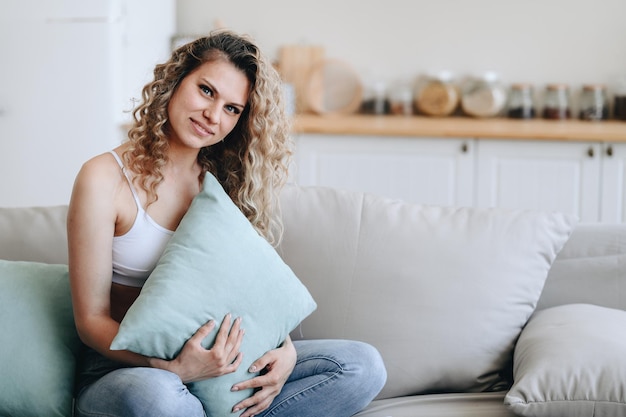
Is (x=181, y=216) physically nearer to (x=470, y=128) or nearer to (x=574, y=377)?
(x=574, y=377)

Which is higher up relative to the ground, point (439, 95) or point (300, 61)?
point (300, 61)

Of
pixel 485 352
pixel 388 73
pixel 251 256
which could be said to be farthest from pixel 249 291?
pixel 388 73

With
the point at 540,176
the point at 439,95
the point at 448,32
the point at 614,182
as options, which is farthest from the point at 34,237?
the point at 448,32

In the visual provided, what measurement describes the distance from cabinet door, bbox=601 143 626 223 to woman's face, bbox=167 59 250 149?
2045 mm

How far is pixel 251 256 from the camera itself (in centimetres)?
178

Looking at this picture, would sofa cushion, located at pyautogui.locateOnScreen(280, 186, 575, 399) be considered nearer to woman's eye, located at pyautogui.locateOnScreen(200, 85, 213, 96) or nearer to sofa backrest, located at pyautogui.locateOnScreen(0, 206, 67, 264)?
woman's eye, located at pyautogui.locateOnScreen(200, 85, 213, 96)

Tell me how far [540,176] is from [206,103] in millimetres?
2048

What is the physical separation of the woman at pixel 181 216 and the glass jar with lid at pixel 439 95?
2.26 metres

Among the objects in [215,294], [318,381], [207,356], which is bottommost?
[318,381]

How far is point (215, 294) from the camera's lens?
5.58 feet

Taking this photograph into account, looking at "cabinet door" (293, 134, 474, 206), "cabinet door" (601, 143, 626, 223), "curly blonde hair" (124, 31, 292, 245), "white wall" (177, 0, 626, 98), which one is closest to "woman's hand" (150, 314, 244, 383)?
"curly blonde hair" (124, 31, 292, 245)

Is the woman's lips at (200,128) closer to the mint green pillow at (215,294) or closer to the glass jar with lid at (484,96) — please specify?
the mint green pillow at (215,294)

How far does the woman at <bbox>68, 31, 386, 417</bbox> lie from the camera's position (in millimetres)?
1706

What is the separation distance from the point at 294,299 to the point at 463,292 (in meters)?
0.43
